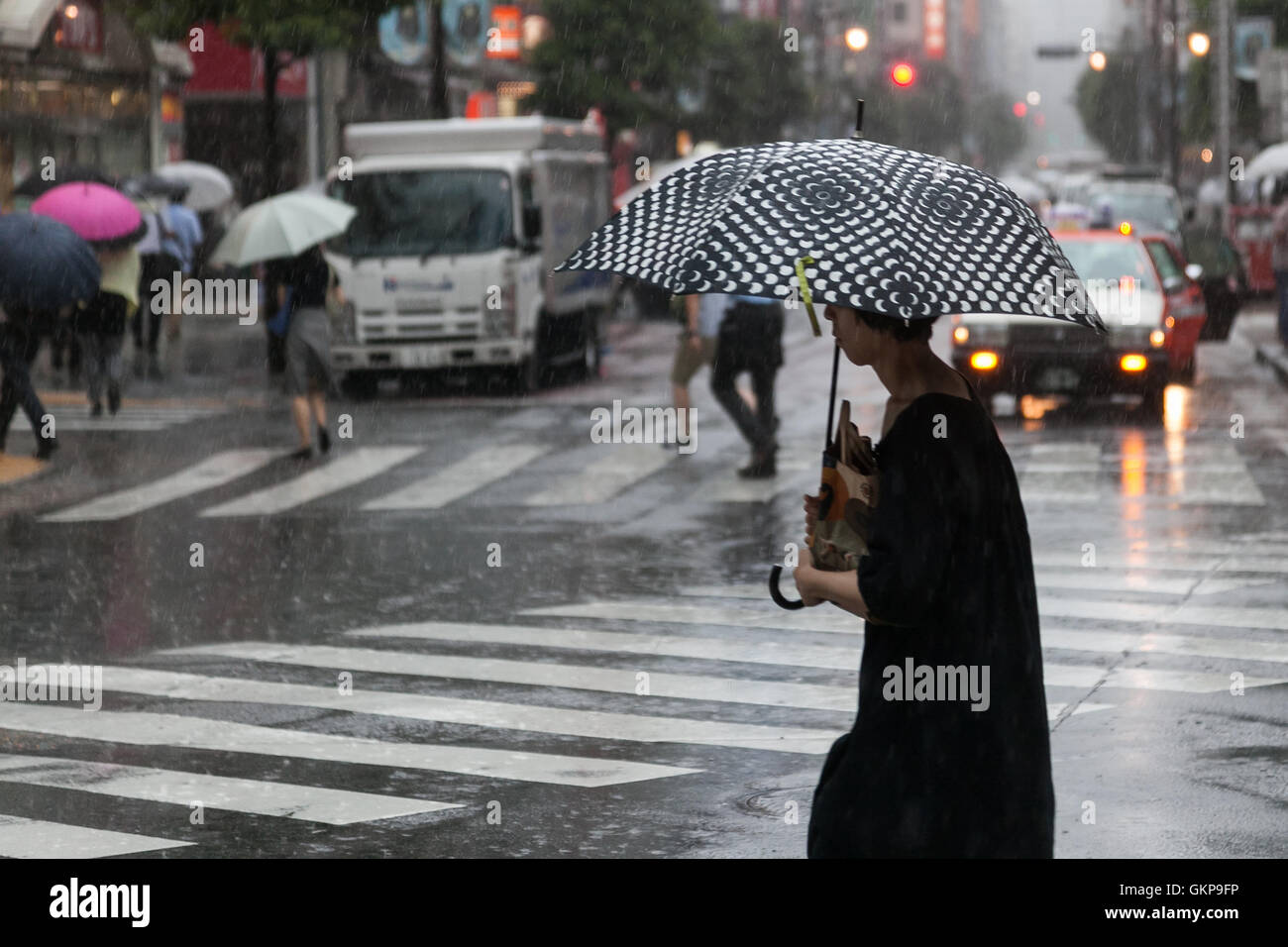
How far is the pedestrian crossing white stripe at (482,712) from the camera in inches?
312

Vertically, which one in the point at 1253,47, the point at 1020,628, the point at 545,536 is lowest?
the point at 545,536

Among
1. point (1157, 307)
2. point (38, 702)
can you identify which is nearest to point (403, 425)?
point (1157, 307)

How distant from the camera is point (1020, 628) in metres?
3.89

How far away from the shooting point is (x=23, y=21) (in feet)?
96.1

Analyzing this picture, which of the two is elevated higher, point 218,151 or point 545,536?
point 218,151

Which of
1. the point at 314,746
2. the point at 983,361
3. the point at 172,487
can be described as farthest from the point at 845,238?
the point at 983,361

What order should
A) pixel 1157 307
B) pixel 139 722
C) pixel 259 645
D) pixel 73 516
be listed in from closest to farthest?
pixel 139 722, pixel 259 645, pixel 73 516, pixel 1157 307

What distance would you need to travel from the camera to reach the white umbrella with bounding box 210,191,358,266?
56.3ft

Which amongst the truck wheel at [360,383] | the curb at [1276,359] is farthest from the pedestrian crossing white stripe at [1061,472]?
the truck wheel at [360,383]

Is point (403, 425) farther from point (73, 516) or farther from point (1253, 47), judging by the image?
point (1253, 47)

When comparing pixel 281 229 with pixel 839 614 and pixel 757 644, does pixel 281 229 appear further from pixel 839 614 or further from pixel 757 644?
pixel 757 644

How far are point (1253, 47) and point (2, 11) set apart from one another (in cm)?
2441
